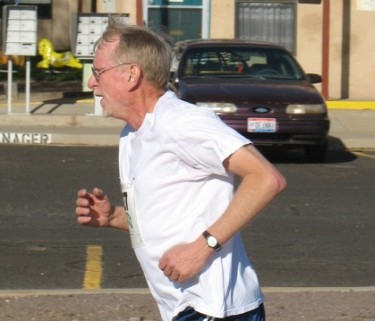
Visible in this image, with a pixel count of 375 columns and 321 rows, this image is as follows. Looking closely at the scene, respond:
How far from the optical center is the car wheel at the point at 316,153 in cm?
1302

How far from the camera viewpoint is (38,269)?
732cm

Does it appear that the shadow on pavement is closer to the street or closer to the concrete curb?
the street

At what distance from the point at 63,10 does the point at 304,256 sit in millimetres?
21340

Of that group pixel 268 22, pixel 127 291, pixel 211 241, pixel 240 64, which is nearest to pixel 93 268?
pixel 127 291

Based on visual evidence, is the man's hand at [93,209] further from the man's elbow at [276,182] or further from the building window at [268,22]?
the building window at [268,22]

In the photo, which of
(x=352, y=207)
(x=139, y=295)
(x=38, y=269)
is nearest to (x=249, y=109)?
(x=352, y=207)

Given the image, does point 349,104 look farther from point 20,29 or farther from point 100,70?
point 100,70

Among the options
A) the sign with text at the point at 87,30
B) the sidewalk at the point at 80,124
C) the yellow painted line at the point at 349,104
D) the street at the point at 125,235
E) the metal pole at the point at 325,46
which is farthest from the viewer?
the metal pole at the point at 325,46

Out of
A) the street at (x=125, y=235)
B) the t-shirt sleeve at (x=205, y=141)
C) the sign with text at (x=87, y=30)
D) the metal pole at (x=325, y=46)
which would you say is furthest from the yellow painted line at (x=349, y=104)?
the t-shirt sleeve at (x=205, y=141)

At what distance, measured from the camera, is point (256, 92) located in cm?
1270

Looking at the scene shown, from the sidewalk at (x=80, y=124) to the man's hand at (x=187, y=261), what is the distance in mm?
11288

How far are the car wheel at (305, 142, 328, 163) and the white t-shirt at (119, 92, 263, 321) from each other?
9694 millimetres

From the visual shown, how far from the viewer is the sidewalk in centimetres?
1448

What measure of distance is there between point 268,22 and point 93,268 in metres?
12.8
